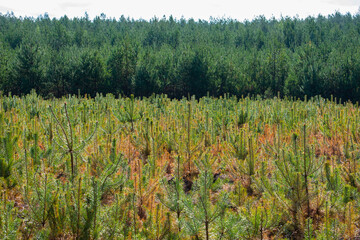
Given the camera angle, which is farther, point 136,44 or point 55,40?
point 55,40

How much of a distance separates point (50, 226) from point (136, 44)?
143 feet

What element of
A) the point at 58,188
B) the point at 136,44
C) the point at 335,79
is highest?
the point at 136,44

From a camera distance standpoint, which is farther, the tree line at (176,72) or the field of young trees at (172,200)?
the tree line at (176,72)

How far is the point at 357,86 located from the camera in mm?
33031

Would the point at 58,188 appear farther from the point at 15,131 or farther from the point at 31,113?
the point at 31,113

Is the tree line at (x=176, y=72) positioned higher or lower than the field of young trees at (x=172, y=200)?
higher

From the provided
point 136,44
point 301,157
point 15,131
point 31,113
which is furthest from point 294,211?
point 136,44

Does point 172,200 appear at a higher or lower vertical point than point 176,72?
lower

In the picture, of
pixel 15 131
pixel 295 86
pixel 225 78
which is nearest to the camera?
pixel 15 131

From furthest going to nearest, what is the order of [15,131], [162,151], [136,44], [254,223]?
1. [136,44]
2. [162,151]
3. [15,131]
4. [254,223]

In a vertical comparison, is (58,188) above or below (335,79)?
below

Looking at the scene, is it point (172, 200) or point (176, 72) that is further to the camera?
point (176, 72)

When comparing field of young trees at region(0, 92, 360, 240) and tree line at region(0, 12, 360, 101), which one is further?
tree line at region(0, 12, 360, 101)

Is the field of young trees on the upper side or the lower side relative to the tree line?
lower
